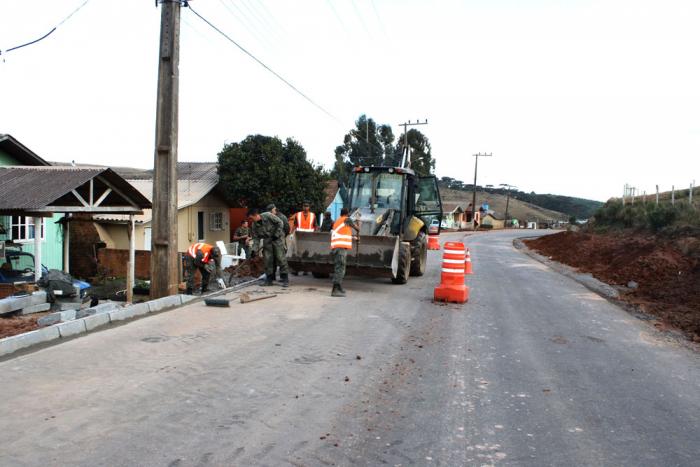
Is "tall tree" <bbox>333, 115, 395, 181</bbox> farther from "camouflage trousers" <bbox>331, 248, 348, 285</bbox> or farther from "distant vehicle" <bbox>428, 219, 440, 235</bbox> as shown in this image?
"camouflage trousers" <bbox>331, 248, 348, 285</bbox>

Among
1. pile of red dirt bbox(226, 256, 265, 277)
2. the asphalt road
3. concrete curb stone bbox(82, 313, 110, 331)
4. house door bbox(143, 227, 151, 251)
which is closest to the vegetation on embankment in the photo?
the asphalt road

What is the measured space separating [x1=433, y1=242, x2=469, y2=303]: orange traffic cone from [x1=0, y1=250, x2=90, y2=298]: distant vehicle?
759 centimetres

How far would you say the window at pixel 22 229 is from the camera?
1639 cm

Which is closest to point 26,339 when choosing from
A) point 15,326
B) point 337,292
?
point 15,326

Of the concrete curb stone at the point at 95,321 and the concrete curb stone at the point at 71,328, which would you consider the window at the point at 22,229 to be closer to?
the concrete curb stone at the point at 95,321

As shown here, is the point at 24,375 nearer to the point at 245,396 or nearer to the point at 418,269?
the point at 245,396

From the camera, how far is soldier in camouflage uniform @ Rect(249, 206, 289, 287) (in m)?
11.8

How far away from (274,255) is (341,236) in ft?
6.40

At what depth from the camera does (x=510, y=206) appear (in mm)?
138625

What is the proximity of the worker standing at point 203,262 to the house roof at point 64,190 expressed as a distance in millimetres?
2661

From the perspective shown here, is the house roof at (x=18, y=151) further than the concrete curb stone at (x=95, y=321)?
Yes

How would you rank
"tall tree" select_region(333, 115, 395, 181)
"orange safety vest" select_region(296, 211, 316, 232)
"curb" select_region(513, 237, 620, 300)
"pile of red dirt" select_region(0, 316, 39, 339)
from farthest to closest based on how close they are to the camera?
"tall tree" select_region(333, 115, 395, 181), "curb" select_region(513, 237, 620, 300), "orange safety vest" select_region(296, 211, 316, 232), "pile of red dirt" select_region(0, 316, 39, 339)

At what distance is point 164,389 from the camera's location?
528cm

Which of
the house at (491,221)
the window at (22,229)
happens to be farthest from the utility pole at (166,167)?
the house at (491,221)
